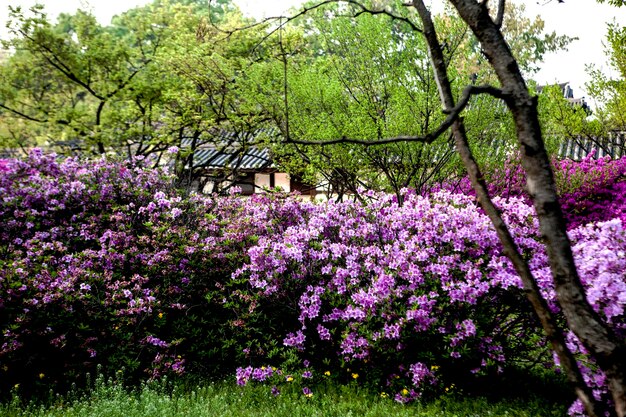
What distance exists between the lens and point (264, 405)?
4.99 metres

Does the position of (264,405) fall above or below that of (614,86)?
below

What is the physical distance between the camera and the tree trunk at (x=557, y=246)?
4.74 ft

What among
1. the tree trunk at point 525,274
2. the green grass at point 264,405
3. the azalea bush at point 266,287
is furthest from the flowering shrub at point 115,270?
the tree trunk at point 525,274

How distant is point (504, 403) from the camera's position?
15.5 ft

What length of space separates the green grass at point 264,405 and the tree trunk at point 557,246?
3.19m

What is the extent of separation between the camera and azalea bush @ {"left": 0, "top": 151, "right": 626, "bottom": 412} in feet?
16.3

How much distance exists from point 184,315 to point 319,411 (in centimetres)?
250

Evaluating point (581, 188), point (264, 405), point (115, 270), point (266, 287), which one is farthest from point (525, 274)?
point (581, 188)

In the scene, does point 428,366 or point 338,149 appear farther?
point 338,149

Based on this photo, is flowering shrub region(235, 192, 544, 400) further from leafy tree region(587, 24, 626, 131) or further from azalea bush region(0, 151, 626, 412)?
leafy tree region(587, 24, 626, 131)

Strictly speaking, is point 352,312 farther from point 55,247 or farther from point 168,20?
point 168,20

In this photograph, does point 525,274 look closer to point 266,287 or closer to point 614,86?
point 266,287

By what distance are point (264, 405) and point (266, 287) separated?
1293mm

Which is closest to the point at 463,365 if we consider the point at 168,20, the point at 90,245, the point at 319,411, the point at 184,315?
the point at 319,411
